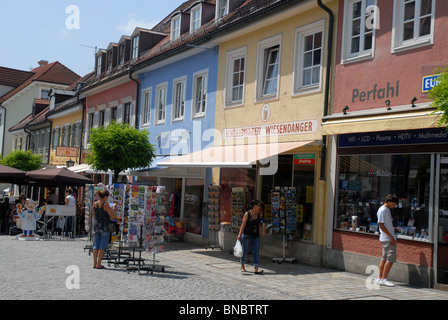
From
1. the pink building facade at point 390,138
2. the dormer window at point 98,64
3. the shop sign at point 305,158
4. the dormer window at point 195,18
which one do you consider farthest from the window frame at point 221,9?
the dormer window at point 98,64

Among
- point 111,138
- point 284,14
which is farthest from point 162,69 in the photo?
point 284,14

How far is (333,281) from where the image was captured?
32.6 ft

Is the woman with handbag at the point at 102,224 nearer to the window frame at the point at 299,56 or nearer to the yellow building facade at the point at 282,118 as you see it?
the yellow building facade at the point at 282,118

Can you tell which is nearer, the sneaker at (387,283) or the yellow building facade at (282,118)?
the sneaker at (387,283)

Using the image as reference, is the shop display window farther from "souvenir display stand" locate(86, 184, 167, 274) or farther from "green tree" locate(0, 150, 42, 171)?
"green tree" locate(0, 150, 42, 171)

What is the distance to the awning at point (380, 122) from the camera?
880 centimetres

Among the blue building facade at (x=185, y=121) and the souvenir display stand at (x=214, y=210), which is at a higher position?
the blue building facade at (x=185, y=121)

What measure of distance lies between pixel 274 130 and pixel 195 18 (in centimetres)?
783

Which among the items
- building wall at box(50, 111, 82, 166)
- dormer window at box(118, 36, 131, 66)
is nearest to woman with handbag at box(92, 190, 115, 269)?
dormer window at box(118, 36, 131, 66)

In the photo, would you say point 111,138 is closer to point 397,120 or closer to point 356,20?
point 356,20

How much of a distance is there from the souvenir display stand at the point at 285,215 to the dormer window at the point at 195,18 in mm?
9133

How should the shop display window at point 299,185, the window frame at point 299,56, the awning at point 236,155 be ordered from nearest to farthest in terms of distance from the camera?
the awning at point 236,155
the shop display window at point 299,185
the window frame at point 299,56

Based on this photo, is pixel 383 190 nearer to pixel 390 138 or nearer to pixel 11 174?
pixel 390 138
